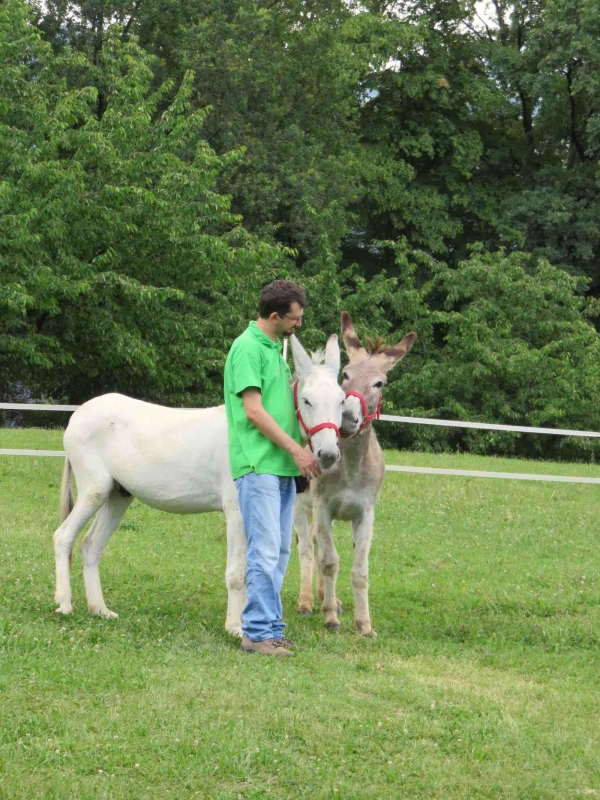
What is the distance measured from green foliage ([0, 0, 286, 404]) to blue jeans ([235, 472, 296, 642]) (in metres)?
16.7

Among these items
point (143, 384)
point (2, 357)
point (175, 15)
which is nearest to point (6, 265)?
point (2, 357)

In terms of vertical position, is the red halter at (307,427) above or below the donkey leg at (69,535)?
above

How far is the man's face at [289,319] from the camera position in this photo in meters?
6.20

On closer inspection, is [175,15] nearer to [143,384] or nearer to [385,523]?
[143,384]

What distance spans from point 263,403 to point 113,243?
2011cm

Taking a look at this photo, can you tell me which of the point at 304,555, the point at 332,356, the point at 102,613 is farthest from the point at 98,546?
the point at 332,356

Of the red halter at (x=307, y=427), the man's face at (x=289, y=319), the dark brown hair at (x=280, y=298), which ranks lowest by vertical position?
the red halter at (x=307, y=427)

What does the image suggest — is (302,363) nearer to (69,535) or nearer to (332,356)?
(332,356)

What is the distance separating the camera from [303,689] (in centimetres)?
543

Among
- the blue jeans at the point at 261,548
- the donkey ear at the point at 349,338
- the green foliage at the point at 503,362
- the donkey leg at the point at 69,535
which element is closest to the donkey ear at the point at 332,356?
the blue jeans at the point at 261,548

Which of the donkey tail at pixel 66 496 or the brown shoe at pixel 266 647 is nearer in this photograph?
the brown shoe at pixel 266 647

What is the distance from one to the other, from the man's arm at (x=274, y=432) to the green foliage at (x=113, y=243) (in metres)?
16.7

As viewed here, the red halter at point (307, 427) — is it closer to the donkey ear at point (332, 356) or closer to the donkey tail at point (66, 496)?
the donkey ear at point (332, 356)

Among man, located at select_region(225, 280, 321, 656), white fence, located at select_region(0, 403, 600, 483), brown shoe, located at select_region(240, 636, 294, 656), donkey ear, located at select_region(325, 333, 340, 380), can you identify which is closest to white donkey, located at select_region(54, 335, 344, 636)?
donkey ear, located at select_region(325, 333, 340, 380)
